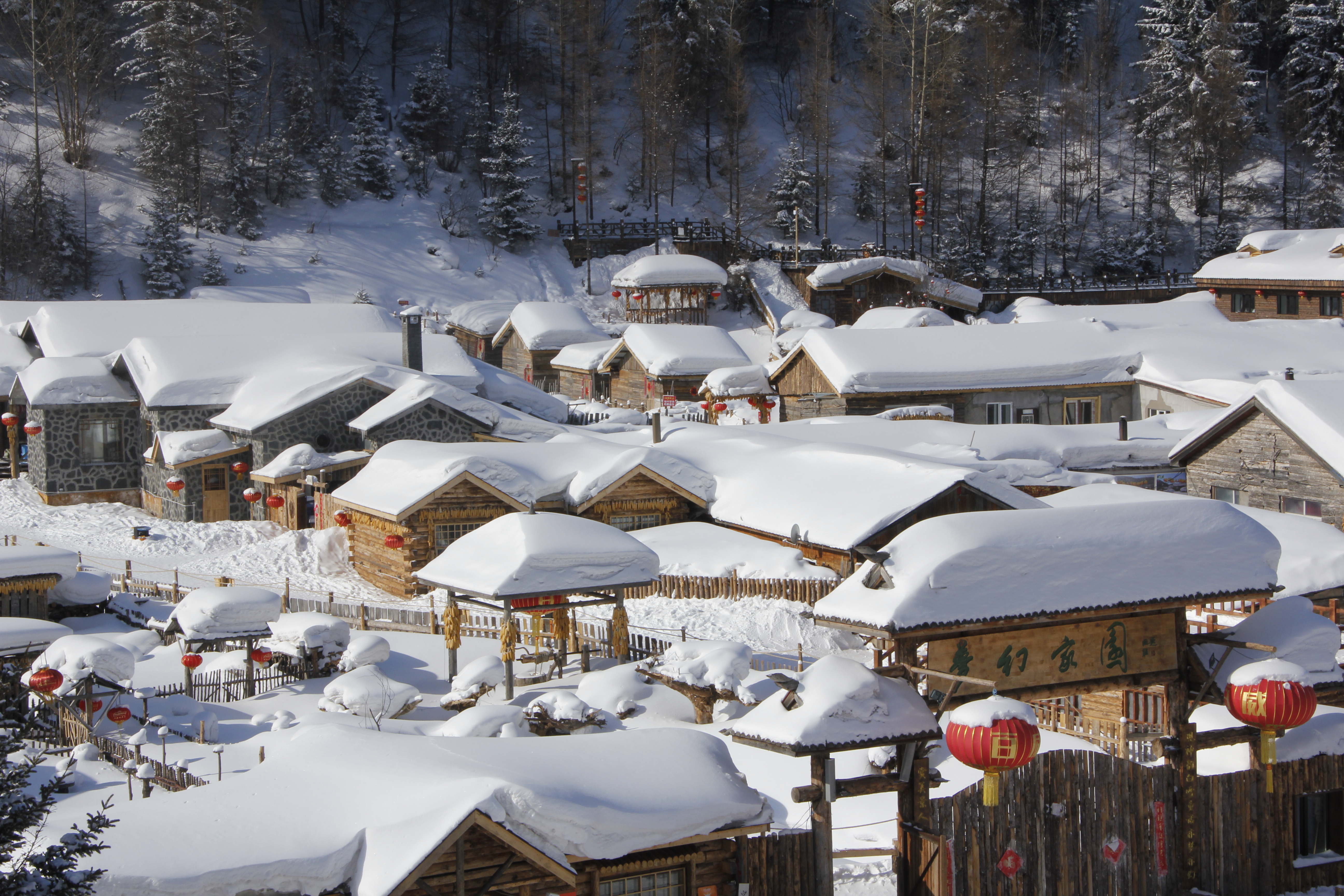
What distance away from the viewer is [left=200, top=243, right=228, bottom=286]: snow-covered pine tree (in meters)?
55.3

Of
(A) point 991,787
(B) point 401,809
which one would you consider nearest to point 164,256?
(B) point 401,809

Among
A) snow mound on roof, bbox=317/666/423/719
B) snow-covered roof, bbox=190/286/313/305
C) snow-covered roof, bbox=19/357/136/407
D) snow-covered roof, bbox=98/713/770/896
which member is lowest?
snow mound on roof, bbox=317/666/423/719

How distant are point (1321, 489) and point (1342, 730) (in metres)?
15.1

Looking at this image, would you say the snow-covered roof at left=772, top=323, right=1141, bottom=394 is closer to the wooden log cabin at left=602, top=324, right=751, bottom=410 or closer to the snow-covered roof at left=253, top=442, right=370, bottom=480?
the wooden log cabin at left=602, top=324, right=751, bottom=410

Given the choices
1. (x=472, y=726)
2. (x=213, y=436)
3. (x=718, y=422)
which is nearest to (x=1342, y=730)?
(x=472, y=726)

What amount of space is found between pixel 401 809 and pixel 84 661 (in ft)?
36.0

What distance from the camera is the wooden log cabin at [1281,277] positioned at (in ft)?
181

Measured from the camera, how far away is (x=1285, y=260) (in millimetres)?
57094

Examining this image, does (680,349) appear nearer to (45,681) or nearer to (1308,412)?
(1308,412)

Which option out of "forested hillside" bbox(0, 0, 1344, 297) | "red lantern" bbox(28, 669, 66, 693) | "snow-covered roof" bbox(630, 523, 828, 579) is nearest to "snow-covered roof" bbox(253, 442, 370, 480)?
"snow-covered roof" bbox(630, 523, 828, 579)

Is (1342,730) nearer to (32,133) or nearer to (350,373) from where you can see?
(350,373)

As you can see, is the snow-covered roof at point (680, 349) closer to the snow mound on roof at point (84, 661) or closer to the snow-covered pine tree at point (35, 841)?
the snow mound on roof at point (84, 661)

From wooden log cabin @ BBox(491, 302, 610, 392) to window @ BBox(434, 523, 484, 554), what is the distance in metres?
23.5

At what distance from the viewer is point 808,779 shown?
15.4 m
